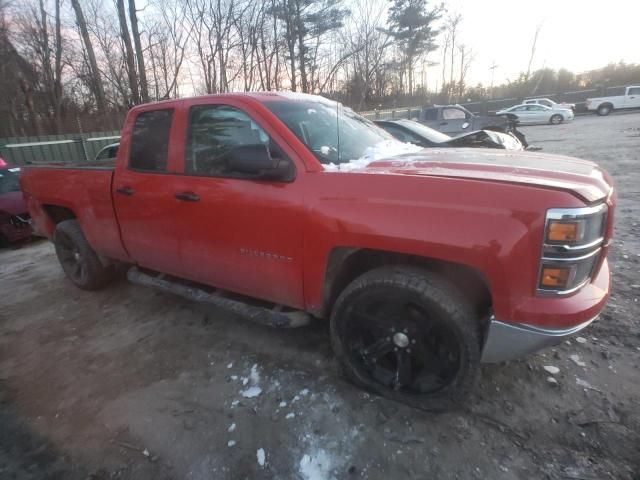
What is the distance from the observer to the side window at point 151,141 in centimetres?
306

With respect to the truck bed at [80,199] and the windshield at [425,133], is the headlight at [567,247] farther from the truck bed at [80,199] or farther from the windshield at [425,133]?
the windshield at [425,133]

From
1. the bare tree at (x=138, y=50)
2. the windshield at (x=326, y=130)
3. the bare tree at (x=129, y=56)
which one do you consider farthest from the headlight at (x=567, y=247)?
the bare tree at (x=138, y=50)

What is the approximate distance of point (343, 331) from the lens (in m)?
2.40

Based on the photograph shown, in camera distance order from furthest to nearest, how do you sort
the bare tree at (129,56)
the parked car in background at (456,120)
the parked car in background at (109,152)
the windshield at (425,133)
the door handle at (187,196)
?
the bare tree at (129,56), the parked car in background at (456,120), the parked car in background at (109,152), the windshield at (425,133), the door handle at (187,196)

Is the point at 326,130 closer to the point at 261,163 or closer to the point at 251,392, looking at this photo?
the point at 261,163

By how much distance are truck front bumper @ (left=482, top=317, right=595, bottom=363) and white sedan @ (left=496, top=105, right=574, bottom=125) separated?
25957mm

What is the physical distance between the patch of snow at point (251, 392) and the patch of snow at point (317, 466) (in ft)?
2.01

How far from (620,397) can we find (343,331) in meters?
1.72

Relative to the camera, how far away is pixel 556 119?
2441 centimetres

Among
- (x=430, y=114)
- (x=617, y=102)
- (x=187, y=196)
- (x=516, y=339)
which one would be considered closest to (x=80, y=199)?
(x=187, y=196)

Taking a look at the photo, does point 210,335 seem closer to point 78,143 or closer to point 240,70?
point 78,143

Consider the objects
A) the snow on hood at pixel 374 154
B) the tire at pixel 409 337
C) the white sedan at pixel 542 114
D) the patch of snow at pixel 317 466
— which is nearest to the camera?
the patch of snow at pixel 317 466

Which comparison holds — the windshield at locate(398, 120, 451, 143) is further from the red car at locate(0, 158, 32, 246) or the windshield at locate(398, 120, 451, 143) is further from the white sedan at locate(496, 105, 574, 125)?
the white sedan at locate(496, 105, 574, 125)

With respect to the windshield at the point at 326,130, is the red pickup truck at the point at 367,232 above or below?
below
